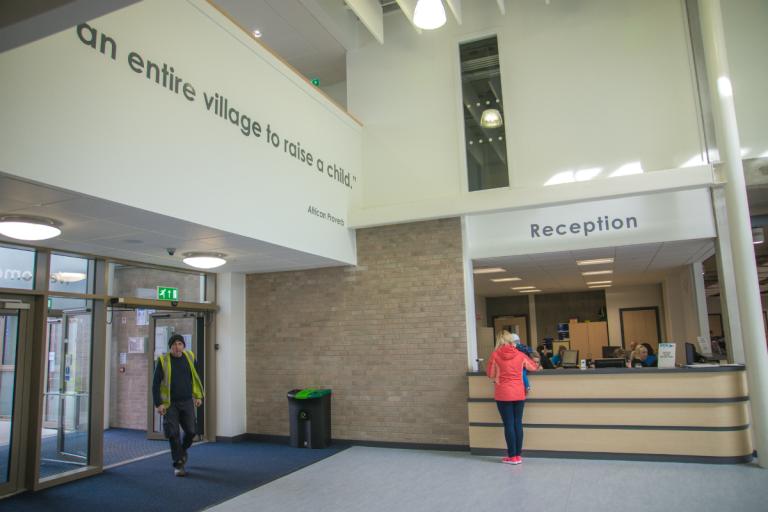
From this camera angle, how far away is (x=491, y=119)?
810 centimetres

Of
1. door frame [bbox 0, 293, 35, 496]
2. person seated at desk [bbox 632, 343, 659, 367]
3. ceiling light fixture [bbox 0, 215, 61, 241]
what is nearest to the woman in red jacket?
person seated at desk [bbox 632, 343, 659, 367]

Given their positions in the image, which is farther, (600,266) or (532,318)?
(532,318)

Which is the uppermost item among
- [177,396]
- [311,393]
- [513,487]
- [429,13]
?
[429,13]

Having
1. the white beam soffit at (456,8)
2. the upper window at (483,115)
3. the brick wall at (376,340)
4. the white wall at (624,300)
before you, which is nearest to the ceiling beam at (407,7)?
the white beam soffit at (456,8)

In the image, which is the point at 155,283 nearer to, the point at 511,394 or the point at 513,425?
the point at 511,394

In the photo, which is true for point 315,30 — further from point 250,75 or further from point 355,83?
point 250,75

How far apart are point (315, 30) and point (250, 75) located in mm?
2942

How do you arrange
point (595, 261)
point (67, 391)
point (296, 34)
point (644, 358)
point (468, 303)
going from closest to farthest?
point (67, 391), point (468, 303), point (644, 358), point (296, 34), point (595, 261)

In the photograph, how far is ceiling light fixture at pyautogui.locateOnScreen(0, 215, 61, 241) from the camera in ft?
15.0

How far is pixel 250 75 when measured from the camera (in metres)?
6.09

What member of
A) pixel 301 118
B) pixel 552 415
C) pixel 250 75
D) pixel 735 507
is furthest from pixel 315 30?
pixel 735 507

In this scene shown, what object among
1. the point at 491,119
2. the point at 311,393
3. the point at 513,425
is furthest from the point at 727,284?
the point at 311,393

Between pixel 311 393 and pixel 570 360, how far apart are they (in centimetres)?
432

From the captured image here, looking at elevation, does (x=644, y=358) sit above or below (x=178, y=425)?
above
